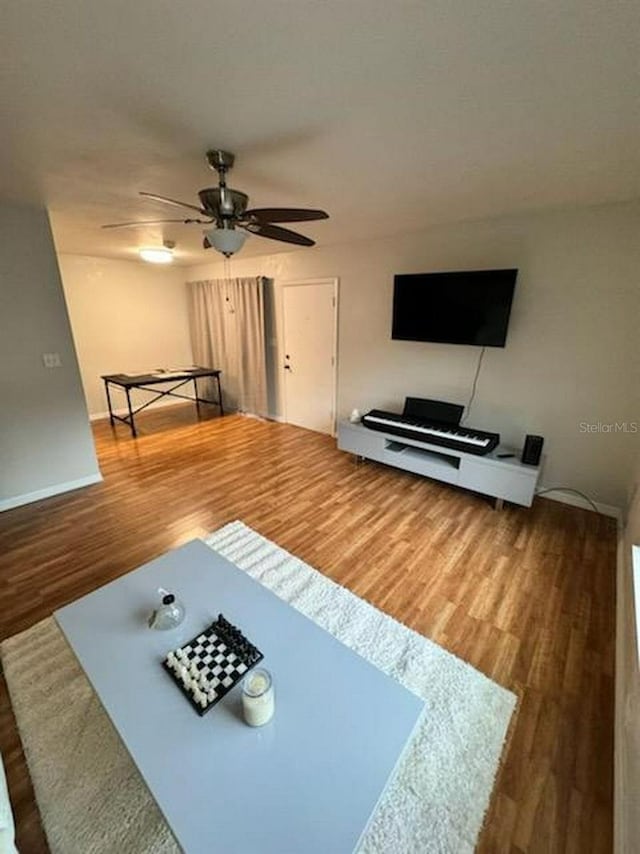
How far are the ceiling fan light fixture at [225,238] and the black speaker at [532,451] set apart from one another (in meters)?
2.45

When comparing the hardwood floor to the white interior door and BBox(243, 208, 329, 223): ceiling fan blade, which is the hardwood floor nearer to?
the white interior door

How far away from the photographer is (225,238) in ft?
5.62

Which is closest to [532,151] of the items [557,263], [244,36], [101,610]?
[557,263]

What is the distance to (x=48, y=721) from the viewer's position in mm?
1333

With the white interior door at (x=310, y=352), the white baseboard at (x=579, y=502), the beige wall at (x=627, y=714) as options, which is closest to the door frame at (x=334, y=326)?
the white interior door at (x=310, y=352)

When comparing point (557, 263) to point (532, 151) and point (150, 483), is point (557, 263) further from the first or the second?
point (150, 483)

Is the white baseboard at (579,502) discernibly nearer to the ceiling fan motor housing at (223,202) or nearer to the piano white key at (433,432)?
the piano white key at (433,432)

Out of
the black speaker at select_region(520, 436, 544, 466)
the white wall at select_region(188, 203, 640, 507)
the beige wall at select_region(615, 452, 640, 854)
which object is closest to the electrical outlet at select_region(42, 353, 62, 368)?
the white wall at select_region(188, 203, 640, 507)

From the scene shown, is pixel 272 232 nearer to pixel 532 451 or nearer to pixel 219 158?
pixel 219 158

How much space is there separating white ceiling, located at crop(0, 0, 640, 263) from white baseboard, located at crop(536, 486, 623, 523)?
217 centimetres

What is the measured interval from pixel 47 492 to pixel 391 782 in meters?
3.35

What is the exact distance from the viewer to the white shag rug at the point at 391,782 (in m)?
1.05

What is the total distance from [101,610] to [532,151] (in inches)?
111

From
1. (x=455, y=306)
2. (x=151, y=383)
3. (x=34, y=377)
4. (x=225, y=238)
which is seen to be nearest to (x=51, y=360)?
(x=34, y=377)
